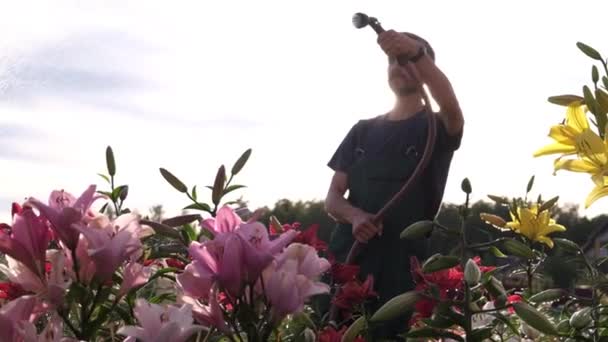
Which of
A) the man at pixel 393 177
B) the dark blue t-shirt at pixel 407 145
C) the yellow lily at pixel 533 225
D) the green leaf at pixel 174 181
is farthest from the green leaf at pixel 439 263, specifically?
the dark blue t-shirt at pixel 407 145

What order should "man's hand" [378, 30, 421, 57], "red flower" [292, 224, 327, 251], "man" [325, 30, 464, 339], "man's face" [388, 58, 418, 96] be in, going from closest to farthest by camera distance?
1. "red flower" [292, 224, 327, 251]
2. "man's hand" [378, 30, 421, 57]
3. "man" [325, 30, 464, 339]
4. "man's face" [388, 58, 418, 96]

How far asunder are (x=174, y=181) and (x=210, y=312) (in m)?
0.33

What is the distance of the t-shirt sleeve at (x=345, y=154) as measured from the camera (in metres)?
2.01

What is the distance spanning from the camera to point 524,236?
63.1 inches

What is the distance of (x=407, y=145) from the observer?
1.92 m

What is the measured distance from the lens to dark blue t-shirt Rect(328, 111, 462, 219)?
1.88 m

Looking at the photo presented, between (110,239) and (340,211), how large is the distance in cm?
112

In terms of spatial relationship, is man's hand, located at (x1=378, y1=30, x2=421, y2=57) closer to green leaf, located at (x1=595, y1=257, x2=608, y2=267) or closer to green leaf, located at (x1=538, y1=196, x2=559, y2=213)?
green leaf, located at (x1=538, y1=196, x2=559, y2=213)

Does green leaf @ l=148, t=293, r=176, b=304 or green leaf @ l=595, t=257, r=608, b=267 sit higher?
green leaf @ l=595, t=257, r=608, b=267

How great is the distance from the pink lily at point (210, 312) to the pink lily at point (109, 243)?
2.6 inches

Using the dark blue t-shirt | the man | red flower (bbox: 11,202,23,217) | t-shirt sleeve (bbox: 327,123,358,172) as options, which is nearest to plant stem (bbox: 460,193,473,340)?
red flower (bbox: 11,202,23,217)

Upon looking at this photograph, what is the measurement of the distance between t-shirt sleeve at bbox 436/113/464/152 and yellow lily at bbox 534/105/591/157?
1011 millimetres

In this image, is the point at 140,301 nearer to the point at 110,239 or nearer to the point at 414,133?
the point at 110,239

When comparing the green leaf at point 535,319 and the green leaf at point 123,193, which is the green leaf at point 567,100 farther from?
the green leaf at point 123,193
